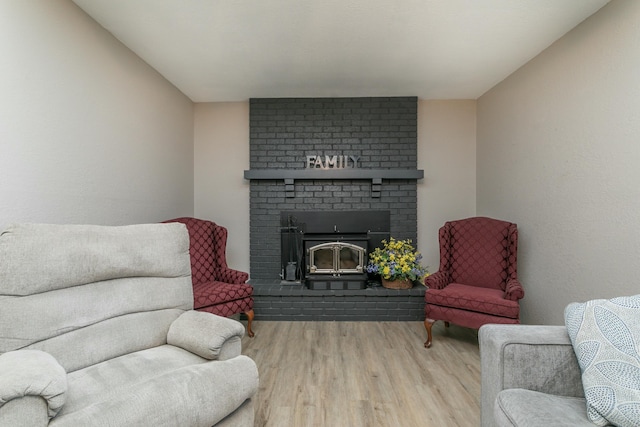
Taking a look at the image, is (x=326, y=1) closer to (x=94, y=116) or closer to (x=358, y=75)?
(x=358, y=75)

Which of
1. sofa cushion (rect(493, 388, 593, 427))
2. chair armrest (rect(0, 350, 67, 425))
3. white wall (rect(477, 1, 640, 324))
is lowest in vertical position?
sofa cushion (rect(493, 388, 593, 427))

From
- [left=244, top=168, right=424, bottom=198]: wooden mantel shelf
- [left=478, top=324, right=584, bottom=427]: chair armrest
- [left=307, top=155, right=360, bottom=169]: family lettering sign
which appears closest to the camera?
[left=478, top=324, right=584, bottom=427]: chair armrest

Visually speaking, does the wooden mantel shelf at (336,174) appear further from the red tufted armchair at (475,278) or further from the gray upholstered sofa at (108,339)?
the gray upholstered sofa at (108,339)

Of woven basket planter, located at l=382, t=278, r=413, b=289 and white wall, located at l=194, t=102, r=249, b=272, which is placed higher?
white wall, located at l=194, t=102, r=249, b=272

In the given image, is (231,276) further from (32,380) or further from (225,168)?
(32,380)

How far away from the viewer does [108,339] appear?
1635 mm

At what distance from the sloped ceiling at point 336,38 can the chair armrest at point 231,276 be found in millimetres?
1932

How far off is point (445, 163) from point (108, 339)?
392 centimetres

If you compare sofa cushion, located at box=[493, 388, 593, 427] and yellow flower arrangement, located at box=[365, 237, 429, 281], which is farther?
yellow flower arrangement, located at box=[365, 237, 429, 281]

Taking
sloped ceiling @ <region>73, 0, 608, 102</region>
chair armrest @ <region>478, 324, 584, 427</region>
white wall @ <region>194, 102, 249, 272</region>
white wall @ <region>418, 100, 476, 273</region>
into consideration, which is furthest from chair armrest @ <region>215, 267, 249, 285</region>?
chair armrest @ <region>478, 324, 584, 427</region>

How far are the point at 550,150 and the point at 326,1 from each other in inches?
82.5

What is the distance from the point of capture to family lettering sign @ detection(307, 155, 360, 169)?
422cm

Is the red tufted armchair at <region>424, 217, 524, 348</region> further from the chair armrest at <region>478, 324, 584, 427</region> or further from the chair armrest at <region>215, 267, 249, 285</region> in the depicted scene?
the chair armrest at <region>215, 267, 249, 285</region>

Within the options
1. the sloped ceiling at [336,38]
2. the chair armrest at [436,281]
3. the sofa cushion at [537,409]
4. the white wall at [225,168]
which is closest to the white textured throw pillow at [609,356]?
the sofa cushion at [537,409]
